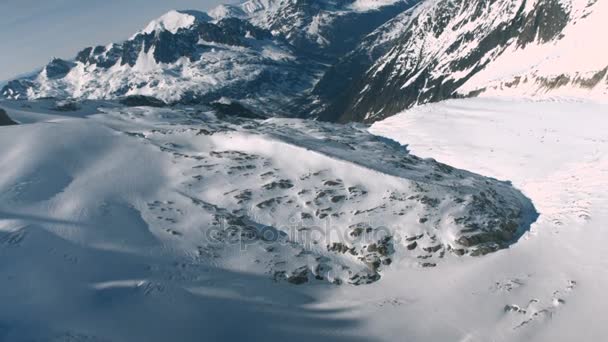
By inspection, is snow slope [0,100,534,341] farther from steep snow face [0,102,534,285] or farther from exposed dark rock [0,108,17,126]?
exposed dark rock [0,108,17,126]

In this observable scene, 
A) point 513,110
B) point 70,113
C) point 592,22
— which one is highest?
point 592,22

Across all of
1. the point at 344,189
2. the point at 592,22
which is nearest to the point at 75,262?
the point at 344,189

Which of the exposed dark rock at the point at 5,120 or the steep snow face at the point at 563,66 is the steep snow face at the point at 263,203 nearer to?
the exposed dark rock at the point at 5,120

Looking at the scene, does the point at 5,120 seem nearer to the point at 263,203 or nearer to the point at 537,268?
the point at 263,203

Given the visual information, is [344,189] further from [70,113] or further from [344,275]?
[70,113]

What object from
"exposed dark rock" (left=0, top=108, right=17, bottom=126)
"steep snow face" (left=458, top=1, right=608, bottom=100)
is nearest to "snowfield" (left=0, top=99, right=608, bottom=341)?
"exposed dark rock" (left=0, top=108, right=17, bottom=126)

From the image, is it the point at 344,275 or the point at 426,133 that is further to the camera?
the point at 426,133
